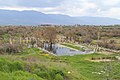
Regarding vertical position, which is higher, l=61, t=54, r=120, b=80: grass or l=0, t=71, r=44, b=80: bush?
l=0, t=71, r=44, b=80: bush

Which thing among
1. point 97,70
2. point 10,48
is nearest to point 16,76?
point 97,70

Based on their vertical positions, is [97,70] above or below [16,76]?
below

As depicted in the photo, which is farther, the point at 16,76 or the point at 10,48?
the point at 10,48

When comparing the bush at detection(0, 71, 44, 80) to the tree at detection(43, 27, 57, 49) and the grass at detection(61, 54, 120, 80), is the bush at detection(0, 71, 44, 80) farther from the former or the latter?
the tree at detection(43, 27, 57, 49)

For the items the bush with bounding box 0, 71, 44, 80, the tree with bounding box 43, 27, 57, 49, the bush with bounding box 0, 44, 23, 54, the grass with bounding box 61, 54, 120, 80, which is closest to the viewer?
the bush with bounding box 0, 71, 44, 80

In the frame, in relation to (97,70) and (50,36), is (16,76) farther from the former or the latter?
(50,36)

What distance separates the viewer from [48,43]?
63.5 meters

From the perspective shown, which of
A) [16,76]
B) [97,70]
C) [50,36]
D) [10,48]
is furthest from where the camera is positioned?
[50,36]

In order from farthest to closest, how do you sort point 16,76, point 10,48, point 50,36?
point 50,36 < point 10,48 < point 16,76

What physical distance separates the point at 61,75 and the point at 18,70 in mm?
2821

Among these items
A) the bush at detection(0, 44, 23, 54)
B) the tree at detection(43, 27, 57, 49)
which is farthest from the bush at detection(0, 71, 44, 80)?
the tree at detection(43, 27, 57, 49)

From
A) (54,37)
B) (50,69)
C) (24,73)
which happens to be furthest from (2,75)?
(54,37)

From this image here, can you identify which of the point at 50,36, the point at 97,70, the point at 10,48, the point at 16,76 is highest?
the point at 16,76

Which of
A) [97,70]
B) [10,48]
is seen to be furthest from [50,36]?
[97,70]
